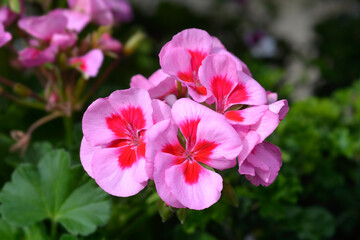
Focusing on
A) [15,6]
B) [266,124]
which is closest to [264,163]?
[266,124]

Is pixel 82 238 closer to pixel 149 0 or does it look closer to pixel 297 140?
pixel 297 140

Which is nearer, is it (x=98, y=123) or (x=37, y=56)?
(x=98, y=123)

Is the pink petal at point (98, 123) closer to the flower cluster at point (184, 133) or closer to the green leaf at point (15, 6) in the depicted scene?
the flower cluster at point (184, 133)

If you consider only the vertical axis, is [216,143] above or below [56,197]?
above

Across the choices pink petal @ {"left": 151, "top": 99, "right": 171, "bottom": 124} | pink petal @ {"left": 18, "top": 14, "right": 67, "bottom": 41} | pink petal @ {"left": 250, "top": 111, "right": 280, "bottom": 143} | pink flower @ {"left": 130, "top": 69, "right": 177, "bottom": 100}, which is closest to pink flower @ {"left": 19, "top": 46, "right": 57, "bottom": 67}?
pink petal @ {"left": 18, "top": 14, "right": 67, "bottom": 41}

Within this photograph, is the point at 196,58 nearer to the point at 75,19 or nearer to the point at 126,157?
the point at 126,157

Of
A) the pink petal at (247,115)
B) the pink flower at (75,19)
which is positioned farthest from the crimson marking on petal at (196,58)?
the pink flower at (75,19)

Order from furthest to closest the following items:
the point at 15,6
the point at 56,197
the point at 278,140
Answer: the point at 278,140
the point at 15,6
the point at 56,197

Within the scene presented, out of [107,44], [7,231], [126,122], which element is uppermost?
[126,122]
